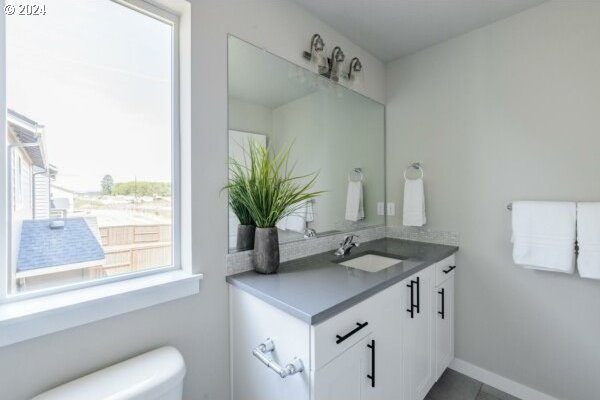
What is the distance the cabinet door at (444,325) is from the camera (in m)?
1.68

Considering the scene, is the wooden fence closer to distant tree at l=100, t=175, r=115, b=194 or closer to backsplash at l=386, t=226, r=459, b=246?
distant tree at l=100, t=175, r=115, b=194

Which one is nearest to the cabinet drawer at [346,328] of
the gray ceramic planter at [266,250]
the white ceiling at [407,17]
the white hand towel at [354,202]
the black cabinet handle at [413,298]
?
the black cabinet handle at [413,298]

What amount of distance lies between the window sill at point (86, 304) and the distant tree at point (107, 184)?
0.36 m

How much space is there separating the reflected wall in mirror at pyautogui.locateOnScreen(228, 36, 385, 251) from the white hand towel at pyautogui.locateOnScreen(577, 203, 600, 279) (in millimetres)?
1152

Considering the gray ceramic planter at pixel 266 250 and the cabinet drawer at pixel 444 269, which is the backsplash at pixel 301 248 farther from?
the cabinet drawer at pixel 444 269

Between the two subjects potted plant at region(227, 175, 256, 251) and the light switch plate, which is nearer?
potted plant at region(227, 175, 256, 251)

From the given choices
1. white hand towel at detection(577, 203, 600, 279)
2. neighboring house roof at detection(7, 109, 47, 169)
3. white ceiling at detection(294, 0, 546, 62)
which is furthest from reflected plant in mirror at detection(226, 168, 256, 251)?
white hand towel at detection(577, 203, 600, 279)

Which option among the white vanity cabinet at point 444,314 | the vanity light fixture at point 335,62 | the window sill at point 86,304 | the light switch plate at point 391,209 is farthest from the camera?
the light switch plate at point 391,209

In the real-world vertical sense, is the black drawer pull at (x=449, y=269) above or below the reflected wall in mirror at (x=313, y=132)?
below

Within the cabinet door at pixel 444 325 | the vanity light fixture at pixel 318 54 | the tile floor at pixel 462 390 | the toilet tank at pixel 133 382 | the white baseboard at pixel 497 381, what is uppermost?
the vanity light fixture at pixel 318 54

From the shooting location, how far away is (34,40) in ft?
3.08

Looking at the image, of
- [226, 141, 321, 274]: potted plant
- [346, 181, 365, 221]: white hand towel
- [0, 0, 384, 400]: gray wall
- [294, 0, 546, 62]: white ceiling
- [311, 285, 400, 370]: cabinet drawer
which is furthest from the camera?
[346, 181, 365, 221]: white hand towel

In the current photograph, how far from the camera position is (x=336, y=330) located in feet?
3.24

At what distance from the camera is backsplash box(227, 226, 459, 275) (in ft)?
4.36
